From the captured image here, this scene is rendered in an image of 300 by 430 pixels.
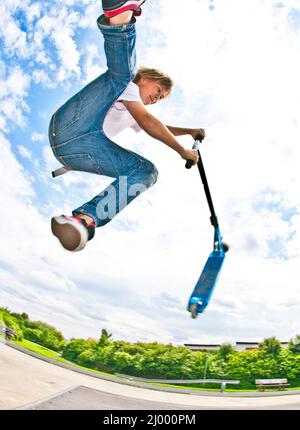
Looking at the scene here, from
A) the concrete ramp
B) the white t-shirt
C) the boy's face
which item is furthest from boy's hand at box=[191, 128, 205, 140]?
the concrete ramp

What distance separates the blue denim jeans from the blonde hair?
353mm

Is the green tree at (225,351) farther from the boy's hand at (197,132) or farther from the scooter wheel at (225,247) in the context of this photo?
the boy's hand at (197,132)

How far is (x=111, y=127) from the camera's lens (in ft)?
7.41

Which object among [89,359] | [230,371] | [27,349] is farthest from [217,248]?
[230,371]

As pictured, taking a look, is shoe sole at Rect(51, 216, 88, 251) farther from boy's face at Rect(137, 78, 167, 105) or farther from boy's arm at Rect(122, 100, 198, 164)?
boy's face at Rect(137, 78, 167, 105)

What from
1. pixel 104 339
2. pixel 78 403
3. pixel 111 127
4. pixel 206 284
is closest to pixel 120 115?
pixel 111 127

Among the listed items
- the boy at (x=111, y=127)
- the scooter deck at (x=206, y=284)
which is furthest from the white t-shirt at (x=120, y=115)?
the scooter deck at (x=206, y=284)

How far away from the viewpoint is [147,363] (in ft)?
35.4

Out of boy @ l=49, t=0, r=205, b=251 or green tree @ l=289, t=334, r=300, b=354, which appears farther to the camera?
green tree @ l=289, t=334, r=300, b=354

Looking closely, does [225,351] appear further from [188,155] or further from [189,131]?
[188,155]

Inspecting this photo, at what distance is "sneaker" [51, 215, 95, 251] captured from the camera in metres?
1.69

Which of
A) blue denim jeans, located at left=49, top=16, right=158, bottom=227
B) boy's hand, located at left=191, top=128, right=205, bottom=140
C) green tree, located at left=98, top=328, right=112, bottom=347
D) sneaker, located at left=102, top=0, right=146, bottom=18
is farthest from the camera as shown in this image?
green tree, located at left=98, top=328, right=112, bottom=347

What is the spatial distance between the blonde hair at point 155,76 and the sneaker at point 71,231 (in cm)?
116
